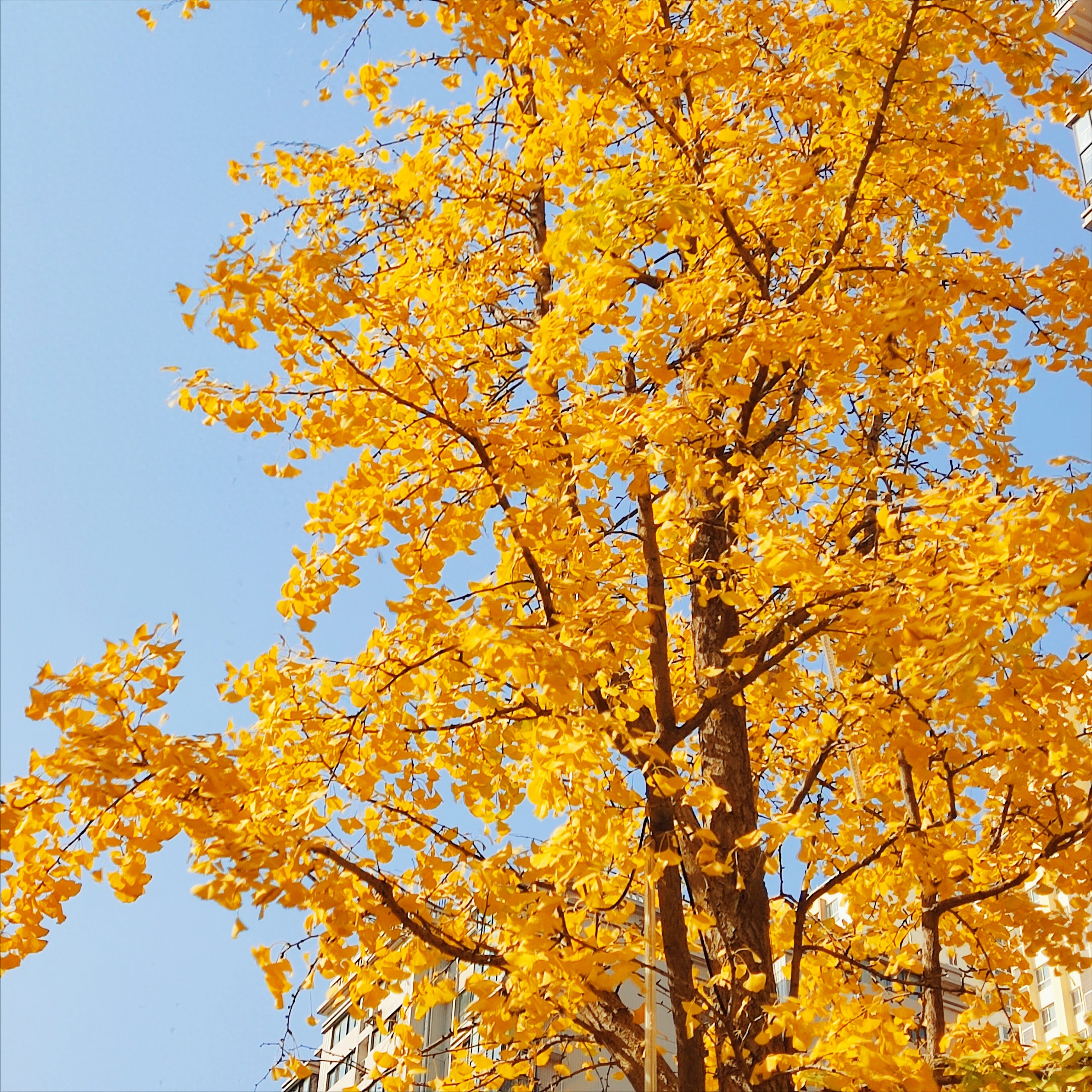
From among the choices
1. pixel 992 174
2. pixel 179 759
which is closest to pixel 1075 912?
pixel 992 174

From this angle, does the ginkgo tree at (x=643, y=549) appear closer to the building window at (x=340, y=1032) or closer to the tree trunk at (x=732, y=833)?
the tree trunk at (x=732, y=833)

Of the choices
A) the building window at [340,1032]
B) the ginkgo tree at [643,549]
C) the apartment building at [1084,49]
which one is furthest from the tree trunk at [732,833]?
the building window at [340,1032]

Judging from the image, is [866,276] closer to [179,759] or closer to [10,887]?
[179,759]

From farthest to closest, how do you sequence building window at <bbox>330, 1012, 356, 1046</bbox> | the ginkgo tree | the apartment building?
building window at <bbox>330, 1012, 356, 1046</bbox>
the apartment building
the ginkgo tree

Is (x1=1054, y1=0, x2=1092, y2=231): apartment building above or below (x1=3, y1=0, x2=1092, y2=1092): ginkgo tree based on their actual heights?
above

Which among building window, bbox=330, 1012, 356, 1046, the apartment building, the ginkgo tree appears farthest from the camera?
building window, bbox=330, 1012, 356, 1046

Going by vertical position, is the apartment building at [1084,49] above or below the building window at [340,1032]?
above

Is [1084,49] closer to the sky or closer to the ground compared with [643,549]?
closer to the sky

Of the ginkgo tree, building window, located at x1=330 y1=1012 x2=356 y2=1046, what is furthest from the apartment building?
building window, located at x1=330 y1=1012 x2=356 y2=1046

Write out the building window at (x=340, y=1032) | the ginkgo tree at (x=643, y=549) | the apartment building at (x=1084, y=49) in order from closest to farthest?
the ginkgo tree at (x=643, y=549), the apartment building at (x=1084, y=49), the building window at (x=340, y=1032)

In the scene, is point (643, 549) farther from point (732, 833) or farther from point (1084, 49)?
point (1084, 49)

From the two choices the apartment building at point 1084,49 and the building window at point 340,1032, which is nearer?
the apartment building at point 1084,49

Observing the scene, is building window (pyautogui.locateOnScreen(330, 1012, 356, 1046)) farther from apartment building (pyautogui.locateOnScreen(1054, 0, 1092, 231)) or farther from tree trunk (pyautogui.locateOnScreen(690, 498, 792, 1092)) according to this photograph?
tree trunk (pyautogui.locateOnScreen(690, 498, 792, 1092))

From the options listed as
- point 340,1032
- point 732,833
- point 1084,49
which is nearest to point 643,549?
point 732,833
